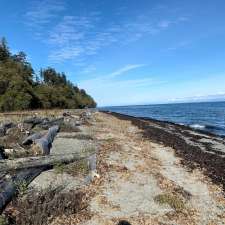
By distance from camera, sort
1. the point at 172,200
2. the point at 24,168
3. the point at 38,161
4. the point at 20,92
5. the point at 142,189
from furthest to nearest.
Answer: the point at 20,92
the point at 38,161
the point at 142,189
the point at 24,168
the point at 172,200

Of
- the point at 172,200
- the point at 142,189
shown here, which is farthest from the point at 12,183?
the point at 172,200

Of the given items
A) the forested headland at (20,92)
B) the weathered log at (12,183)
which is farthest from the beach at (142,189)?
the forested headland at (20,92)

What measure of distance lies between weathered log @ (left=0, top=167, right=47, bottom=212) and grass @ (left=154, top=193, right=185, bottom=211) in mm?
4520

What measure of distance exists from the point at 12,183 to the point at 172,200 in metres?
5.25

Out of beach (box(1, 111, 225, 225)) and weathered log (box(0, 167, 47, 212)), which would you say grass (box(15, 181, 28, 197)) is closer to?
weathered log (box(0, 167, 47, 212))

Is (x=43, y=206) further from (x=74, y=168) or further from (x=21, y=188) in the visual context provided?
(x=74, y=168)

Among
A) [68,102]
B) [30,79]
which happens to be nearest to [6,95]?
[30,79]

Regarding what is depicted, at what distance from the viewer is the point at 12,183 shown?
998 cm

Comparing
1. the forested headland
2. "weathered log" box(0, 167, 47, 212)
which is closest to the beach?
"weathered log" box(0, 167, 47, 212)

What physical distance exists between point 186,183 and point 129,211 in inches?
175

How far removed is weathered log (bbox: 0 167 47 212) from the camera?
29.8 ft

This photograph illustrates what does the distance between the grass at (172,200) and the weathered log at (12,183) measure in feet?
14.8

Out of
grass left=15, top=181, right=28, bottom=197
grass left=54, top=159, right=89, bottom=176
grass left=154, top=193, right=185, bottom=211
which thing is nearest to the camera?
grass left=15, top=181, right=28, bottom=197

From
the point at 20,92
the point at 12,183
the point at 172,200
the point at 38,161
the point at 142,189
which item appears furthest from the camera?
the point at 20,92
